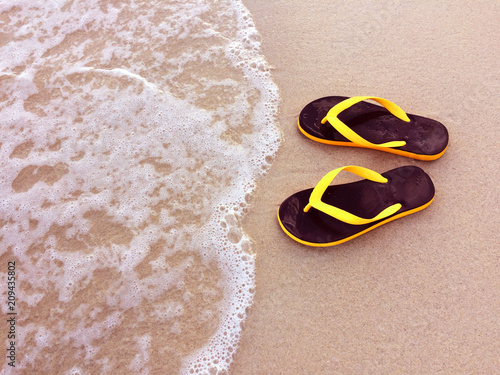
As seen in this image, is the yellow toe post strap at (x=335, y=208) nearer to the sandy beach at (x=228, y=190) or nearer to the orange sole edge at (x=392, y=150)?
the sandy beach at (x=228, y=190)

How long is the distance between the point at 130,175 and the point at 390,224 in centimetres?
135

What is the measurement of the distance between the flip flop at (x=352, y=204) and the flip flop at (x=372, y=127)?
5.4 inches

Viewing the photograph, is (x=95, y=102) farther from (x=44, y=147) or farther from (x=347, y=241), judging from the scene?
(x=347, y=241)

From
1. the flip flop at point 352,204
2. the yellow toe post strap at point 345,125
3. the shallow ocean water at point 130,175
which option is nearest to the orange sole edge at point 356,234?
the flip flop at point 352,204

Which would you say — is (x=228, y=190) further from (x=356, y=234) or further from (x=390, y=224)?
(x=390, y=224)

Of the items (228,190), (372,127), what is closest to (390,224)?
(372,127)

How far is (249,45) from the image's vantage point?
2.02 meters

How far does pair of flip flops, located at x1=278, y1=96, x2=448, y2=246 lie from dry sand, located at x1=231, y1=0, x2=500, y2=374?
7cm

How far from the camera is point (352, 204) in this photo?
1506 millimetres

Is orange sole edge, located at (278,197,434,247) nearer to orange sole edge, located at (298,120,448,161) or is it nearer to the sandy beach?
the sandy beach

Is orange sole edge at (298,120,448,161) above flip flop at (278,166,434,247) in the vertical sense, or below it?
above

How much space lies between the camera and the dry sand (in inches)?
51.0

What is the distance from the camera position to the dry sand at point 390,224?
1296mm

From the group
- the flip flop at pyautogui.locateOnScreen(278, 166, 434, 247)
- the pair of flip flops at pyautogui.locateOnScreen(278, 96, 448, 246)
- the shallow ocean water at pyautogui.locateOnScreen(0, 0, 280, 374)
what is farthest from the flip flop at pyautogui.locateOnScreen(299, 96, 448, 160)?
the shallow ocean water at pyautogui.locateOnScreen(0, 0, 280, 374)
